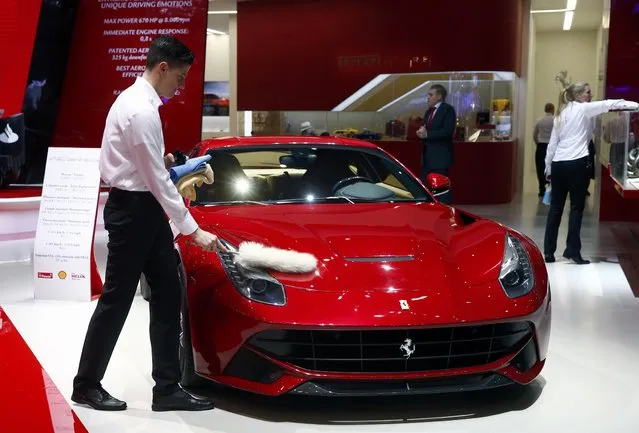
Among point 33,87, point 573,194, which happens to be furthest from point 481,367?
point 33,87

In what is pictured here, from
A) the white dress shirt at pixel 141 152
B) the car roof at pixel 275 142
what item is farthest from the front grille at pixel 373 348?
the car roof at pixel 275 142

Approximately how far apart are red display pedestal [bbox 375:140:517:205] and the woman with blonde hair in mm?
4738

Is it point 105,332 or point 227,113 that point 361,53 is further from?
point 105,332

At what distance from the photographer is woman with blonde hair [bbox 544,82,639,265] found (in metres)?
7.20

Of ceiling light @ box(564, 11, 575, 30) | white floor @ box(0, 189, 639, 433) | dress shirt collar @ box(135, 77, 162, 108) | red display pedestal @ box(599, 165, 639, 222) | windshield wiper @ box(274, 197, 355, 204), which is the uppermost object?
ceiling light @ box(564, 11, 575, 30)

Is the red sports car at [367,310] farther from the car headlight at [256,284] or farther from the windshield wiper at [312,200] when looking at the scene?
the windshield wiper at [312,200]

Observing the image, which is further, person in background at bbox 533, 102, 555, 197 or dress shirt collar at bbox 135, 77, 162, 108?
person in background at bbox 533, 102, 555, 197

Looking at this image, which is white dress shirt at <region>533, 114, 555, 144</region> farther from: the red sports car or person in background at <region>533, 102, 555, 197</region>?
the red sports car

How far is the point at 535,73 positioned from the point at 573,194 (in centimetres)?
1185

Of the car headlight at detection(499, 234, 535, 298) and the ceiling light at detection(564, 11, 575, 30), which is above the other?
the ceiling light at detection(564, 11, 575, 30)

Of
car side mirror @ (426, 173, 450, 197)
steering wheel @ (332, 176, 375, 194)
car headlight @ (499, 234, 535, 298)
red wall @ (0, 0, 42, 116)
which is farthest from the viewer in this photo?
red wall @ (0, 0, 42, 116)

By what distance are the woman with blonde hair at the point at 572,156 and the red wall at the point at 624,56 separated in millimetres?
3155

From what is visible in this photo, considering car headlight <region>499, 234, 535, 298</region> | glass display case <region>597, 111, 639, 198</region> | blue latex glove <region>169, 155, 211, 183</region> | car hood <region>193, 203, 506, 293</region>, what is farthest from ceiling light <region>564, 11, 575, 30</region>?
blue latex glove <region>169, 155, 211, 183</region>

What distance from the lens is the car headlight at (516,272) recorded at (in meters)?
3.60
